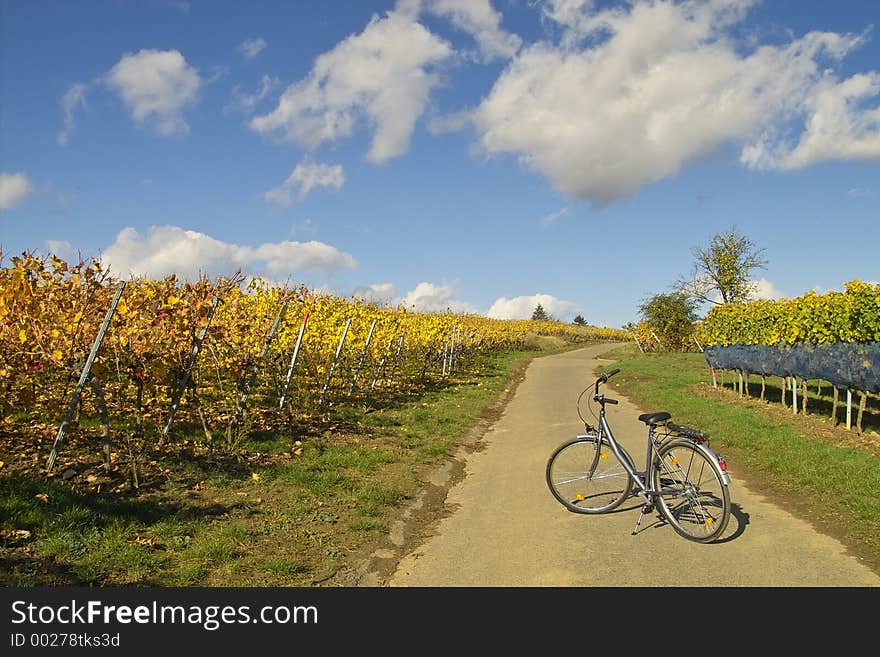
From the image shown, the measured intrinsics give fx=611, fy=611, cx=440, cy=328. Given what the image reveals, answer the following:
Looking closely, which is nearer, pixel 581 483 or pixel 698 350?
pixel 581 483

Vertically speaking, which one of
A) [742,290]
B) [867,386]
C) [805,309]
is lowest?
[867,386]

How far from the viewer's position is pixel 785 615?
403 centimetres

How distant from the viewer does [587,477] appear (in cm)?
661

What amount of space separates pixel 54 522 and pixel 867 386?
13026mm

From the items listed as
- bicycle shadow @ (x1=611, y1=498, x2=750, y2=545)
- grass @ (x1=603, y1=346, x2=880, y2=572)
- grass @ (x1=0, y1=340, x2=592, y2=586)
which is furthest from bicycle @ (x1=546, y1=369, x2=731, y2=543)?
grass @ (x1=0, y1=340, x2=592, y2=586)

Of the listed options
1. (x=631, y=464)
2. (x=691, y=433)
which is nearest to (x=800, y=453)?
(x=631, y=464)

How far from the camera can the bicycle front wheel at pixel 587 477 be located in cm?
638

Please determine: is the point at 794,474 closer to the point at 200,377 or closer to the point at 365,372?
the point at 200,377

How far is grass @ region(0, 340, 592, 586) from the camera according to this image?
469 centimetres

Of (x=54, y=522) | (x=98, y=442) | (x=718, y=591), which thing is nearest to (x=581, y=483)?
(x=718, y=591)

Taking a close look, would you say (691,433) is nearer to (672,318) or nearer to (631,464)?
(631,464)

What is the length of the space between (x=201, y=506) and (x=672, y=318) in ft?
130

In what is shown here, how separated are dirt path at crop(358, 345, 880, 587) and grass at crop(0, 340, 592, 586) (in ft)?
2.02

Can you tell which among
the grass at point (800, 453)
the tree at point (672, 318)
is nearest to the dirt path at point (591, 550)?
the grass at point (800, 453)
